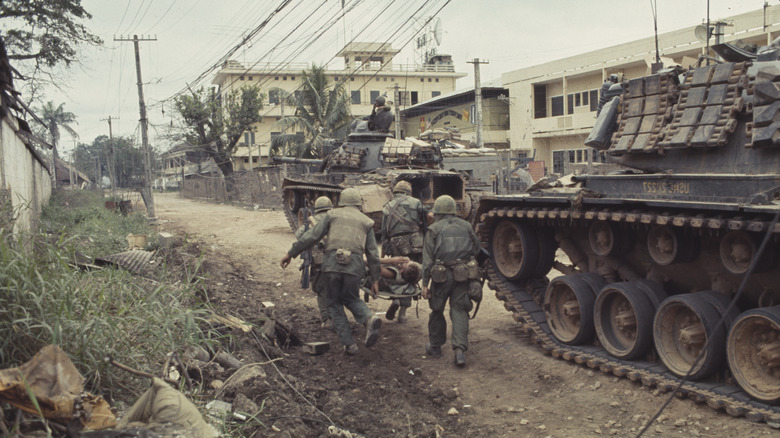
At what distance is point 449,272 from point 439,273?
5.1 inches

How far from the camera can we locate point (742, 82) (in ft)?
18.5

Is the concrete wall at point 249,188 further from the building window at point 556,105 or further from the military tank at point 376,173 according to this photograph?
the building window at point 556,105

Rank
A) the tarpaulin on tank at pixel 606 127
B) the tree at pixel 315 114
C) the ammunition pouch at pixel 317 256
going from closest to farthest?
the tarpaulin on tank at pixel 606 127
the ammunition pouch at pixel 317 256
the tree at pixel 315 114

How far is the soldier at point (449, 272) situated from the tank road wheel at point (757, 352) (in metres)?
2.37

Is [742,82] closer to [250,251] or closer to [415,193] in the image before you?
[415,193]

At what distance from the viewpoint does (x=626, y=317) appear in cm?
607

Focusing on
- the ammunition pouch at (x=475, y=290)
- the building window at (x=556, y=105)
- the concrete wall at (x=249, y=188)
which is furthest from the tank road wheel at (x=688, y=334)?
the building window at (x=556, y=105)

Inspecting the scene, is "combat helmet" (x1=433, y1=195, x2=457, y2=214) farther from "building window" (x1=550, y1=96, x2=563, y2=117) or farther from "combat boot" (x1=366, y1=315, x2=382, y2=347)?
"building window" (x1=550, y1=96, x2=563, y2=117)

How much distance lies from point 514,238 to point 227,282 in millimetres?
4488

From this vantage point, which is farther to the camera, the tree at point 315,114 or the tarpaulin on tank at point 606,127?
the tree at point 315,114

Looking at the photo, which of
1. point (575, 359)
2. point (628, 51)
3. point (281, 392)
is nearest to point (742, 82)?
point (575, 359)

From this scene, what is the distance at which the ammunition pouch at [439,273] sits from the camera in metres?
6.42

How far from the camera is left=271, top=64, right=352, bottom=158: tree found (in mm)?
33312

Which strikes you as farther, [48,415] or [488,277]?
[488,277]
